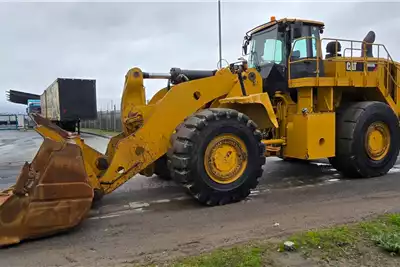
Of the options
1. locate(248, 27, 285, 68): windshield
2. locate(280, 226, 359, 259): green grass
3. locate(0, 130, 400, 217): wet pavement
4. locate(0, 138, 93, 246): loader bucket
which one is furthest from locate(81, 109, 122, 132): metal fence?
locate(280, 226, 359, 259): green grass

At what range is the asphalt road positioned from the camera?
4117 mm

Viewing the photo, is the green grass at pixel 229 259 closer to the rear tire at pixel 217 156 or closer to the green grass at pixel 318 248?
the green grass at pixel 318 248

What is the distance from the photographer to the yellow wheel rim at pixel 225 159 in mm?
5871

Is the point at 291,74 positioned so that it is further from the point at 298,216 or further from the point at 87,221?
the point at 87,221

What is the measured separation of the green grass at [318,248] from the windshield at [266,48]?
170 inches

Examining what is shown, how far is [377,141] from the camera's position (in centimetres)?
793

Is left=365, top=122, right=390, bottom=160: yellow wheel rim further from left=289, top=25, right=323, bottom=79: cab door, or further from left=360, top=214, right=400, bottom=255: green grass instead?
left=360, top=214, right=400, bottom=255: green grass

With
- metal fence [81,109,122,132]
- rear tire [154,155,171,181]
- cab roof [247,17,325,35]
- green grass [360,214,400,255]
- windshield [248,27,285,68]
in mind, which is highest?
cab roof [247,17,325,35]

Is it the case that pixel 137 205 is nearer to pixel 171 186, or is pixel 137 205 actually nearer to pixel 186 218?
pixel 186 218

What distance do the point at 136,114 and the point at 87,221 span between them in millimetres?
1900

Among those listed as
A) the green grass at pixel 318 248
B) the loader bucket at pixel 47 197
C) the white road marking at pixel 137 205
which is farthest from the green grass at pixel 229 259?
the white road marking at pixel 137 205

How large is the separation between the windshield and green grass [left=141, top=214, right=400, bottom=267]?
14.1ft

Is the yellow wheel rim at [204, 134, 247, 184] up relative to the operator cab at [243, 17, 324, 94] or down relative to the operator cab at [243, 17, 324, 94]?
down

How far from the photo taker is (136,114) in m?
6.30
